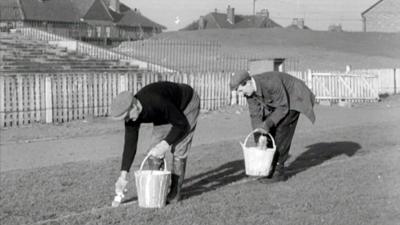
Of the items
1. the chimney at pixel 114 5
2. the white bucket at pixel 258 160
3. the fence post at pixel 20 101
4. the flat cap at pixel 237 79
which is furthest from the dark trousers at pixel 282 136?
the chimney at pixel 114 5

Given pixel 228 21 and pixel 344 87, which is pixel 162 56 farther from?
pixel 228 21

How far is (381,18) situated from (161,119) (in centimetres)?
7399

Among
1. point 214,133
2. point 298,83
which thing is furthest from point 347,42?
point 298,83

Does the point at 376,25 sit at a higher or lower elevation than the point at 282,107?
higher

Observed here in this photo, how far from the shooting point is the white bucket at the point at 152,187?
688 centimetres

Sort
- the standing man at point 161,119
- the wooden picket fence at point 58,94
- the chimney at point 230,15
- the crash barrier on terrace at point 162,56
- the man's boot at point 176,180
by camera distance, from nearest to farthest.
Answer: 1. the standing man at point 161,119
2. the man's boot at point 176,180
3. the wooden picket fence at point 58,94
4. the crash barrier on terrace at point 162,56
5. the chimney at point 230,15

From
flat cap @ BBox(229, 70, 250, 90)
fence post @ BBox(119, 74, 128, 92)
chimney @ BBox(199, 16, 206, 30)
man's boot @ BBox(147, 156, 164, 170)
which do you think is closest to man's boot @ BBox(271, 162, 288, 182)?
flat cap @ BBox(229, 70, 250, 90)

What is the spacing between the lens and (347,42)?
63.3 m

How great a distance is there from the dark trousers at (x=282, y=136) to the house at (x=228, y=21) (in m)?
87.4

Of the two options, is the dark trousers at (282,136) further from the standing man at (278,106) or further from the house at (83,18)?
Result: the house at (83,18)

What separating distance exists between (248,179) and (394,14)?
7025 cm

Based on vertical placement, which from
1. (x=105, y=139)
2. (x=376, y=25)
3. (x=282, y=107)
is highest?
(x=376, y=25)

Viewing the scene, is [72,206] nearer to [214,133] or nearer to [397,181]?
[397,181]

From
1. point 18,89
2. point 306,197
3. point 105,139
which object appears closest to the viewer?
point 306,197
